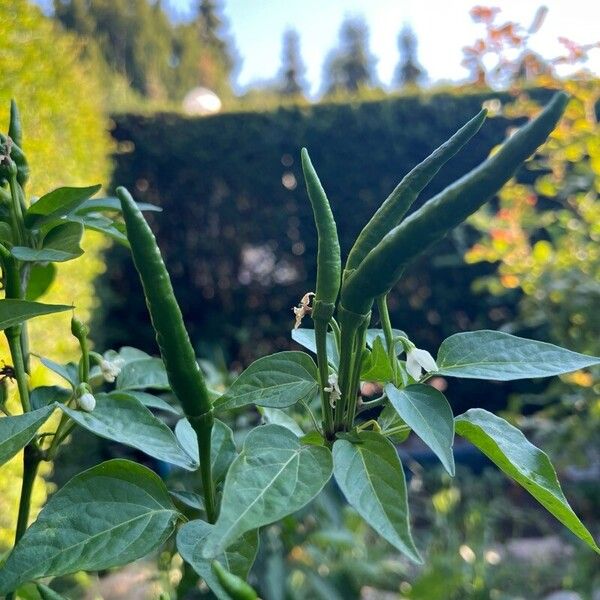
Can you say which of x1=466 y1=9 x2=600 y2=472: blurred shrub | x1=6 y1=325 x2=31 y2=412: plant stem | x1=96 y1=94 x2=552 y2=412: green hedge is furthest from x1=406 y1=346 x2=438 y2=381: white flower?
x1=96 y1=94 x2=552 y2=412: green hedge

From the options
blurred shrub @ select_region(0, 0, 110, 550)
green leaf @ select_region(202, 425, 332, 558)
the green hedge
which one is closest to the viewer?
green leaf @ select_region(202, 425, 332, 558)

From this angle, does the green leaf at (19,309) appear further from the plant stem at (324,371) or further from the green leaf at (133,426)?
the plant stem at (324,371)

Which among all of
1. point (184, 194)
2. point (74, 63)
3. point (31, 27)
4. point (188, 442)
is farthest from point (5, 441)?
point (184, 194)

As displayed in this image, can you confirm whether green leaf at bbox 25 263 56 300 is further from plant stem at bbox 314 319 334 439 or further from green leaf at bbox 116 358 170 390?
plant stem at bbox 314 319 334 439

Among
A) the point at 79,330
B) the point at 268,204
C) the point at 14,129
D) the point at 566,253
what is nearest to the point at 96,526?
the point at 79,330

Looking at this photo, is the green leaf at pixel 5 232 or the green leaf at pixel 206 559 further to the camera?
the green leaf at pixel 5 232

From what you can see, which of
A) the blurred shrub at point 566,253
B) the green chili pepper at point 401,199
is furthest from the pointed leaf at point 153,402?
the blurred shrub at point 566,253

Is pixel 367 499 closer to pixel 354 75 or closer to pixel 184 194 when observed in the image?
pixel 184 194

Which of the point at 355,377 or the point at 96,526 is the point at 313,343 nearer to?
the point at 355,377
